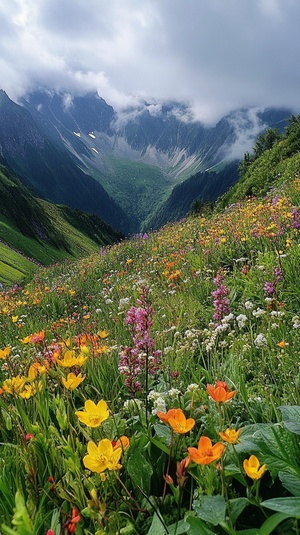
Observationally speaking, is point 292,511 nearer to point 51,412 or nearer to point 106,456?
point 106,456

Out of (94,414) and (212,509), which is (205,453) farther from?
(94,414)

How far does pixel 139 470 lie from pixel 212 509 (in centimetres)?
49

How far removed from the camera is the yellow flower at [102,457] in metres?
1.43

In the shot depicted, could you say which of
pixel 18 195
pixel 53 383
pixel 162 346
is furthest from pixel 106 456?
pixel 18 195

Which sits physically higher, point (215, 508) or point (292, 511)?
point (292, 511)

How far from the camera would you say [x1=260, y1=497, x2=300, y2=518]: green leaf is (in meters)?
1.31

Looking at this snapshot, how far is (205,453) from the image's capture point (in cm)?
133

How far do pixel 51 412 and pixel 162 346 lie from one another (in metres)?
1.27

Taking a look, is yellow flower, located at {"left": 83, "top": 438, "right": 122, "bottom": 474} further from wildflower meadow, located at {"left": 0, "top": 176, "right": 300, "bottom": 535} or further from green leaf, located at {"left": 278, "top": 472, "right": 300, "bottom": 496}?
green leaf, located at {"left": 278, "top": 472, "right": 300, "bottom": 496}

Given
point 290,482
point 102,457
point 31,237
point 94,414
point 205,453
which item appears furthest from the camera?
point 31,237

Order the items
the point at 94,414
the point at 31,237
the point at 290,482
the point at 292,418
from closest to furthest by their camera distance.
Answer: the point at 290,482 → the point at 94,414 → the point at 292,418 → the point at 31,237

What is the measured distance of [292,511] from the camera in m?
1.32

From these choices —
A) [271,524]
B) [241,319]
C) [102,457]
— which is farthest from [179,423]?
[241,319]

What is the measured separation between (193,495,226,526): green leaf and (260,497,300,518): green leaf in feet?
0.61
